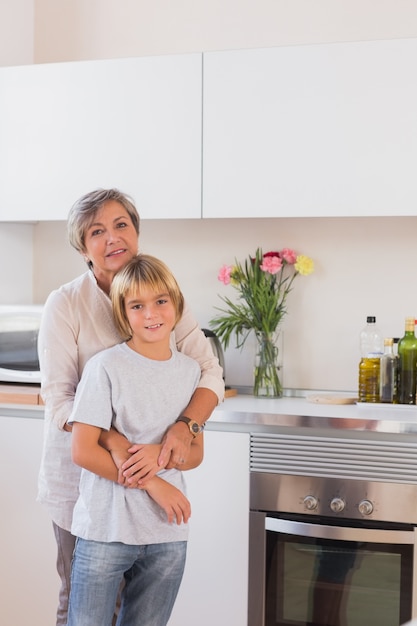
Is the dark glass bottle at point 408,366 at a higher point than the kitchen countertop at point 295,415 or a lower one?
higher

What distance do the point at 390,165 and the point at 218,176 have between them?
0.55m

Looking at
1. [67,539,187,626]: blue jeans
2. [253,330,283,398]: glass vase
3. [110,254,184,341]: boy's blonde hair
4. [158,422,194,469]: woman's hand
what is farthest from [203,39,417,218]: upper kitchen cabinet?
[67,539,187,626]: blue jeans

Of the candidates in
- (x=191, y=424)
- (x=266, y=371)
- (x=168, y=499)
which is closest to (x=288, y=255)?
(x=266, y=371)

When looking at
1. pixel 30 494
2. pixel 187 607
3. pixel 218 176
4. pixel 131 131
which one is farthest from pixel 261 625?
pixel 131 131

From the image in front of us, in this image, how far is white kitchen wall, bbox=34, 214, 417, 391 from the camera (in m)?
3.27

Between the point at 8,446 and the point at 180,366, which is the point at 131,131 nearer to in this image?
the point at 8,446

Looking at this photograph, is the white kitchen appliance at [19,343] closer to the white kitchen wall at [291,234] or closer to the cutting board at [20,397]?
the cutting board at [20,397]

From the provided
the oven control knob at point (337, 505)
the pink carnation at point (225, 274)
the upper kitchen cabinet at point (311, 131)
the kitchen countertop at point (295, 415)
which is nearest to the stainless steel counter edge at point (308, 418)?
the kitchen countertop at point (295, 415)

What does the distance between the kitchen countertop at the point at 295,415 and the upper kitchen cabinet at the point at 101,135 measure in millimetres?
667

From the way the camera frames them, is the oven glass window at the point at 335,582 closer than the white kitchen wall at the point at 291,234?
Yes

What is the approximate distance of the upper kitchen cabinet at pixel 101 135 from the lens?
3.11 meters

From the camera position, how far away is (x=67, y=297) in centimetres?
209

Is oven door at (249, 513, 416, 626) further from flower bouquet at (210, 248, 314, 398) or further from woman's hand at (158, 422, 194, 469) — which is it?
woman's hand at (158, 422, 194, 469)

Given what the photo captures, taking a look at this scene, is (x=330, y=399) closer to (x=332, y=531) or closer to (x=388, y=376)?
(x=388, y=376)
